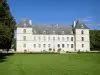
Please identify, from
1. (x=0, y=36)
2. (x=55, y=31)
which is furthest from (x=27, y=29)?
(x=0, y=36)

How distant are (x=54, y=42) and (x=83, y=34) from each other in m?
8.55

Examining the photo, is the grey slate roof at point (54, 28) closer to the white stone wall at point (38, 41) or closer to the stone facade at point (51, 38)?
the stone facade at point (51, 38)

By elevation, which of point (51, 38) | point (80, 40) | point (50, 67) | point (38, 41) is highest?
point (51, 38)

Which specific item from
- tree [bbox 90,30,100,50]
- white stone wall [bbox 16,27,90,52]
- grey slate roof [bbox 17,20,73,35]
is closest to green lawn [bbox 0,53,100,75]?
white stone wall [bbox 16,27,90,52]

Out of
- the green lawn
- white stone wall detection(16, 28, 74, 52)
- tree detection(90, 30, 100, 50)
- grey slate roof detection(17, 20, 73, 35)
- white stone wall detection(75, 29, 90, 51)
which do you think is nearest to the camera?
the green lawn

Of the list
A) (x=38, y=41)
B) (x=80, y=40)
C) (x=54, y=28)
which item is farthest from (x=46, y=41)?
(x=80, y=40)

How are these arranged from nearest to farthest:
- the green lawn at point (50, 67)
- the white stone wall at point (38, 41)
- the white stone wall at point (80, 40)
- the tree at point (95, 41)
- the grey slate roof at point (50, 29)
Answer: the green lawn at point (50, 67), the white stone wall at point (38, 41), the grey slate roof at point (50, 29), the white stone wall at point (80, 40), the tree at point (95, 41)

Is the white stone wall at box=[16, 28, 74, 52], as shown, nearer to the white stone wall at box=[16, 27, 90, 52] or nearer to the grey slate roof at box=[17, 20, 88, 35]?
the white stone wall at box=[16, 27, 90, 52]

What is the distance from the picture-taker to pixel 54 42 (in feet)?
234

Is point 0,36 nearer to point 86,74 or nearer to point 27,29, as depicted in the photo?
point 86,74

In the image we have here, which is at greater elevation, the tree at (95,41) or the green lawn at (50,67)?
the tree at (95,41)

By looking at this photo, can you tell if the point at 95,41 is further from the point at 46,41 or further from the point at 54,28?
the point at 46,41

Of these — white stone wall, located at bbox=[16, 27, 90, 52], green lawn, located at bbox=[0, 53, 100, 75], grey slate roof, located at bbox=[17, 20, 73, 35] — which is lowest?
green lawn, located at bbox=[0, 53, 100, 75]

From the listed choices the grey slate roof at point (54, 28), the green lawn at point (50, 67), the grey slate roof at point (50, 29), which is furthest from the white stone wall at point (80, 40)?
the green lawn at point (50, 67)
